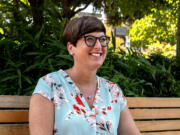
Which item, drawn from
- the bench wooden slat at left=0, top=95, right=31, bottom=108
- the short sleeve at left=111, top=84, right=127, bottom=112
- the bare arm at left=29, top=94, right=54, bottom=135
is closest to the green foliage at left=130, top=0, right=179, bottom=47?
the short sleeve at left=111, top=84, right=127, bottom=112

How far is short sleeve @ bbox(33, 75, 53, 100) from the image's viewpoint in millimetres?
1749

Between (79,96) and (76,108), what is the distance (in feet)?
0.39

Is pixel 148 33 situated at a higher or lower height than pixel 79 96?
higher

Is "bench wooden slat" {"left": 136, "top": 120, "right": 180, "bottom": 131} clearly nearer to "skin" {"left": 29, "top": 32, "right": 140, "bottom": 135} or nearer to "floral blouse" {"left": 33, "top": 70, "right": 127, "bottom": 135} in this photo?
"skin" {"left": 29, "top": 32, "right": 140, "bottom": 135}

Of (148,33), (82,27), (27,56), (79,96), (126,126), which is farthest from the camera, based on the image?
(148,33)

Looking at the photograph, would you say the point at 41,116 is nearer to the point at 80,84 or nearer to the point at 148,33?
the point at 80,84

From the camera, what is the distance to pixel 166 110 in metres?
2.65

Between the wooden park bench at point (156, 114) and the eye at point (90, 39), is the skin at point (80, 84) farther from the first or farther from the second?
the wooden park bench at point (156, 114)

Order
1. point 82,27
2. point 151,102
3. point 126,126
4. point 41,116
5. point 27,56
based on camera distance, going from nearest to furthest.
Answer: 1. point 41,116
2. point 82,27
3. point 126,126
4. point 151,102
5. point 27,56

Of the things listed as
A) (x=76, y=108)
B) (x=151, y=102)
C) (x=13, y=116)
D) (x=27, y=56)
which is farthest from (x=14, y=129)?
(x=27, y=56)

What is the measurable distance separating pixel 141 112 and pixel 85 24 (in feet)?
3.63

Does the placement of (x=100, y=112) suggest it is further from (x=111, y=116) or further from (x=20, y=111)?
(x=20, y=111)

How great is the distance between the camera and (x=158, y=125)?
2.61 metres

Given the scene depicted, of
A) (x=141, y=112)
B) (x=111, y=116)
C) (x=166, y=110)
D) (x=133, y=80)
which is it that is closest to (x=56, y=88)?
(x=111, y=116)
